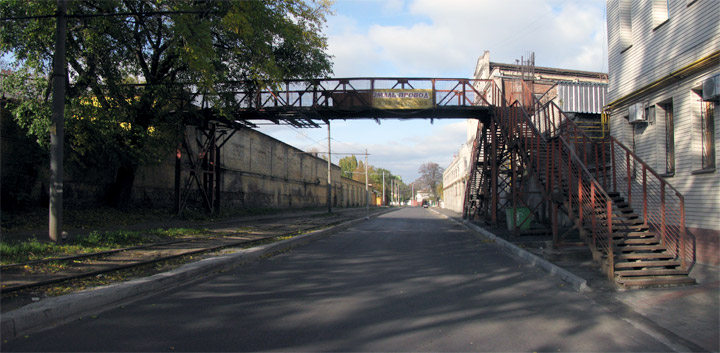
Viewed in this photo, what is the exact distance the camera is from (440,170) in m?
116

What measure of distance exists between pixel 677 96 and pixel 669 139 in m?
1.17

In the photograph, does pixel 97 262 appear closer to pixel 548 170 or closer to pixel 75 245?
pixel 75 245

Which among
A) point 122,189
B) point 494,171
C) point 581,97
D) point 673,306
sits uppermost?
point 581,97

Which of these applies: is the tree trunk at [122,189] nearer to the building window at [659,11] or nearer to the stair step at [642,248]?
the stair step at [642,248]

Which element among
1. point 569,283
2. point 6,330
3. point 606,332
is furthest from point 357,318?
point 569,283

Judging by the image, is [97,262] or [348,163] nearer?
[97,262]

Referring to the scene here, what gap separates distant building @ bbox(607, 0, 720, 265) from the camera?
873 cm

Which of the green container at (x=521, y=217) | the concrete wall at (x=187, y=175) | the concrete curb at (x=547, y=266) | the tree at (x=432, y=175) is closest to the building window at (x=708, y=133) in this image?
the concrete curb at (x=547, y=266)

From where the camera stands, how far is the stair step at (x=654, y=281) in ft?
23.7

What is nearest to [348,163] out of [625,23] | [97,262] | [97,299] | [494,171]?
[494,171]

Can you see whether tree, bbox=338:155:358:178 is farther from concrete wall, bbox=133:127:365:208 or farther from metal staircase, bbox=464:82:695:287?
metal staircase, bbox=464:82:695:287

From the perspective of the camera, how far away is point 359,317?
562cm

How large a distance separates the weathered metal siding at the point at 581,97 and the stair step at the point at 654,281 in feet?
41.8

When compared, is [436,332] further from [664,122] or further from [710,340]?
[664,122]
